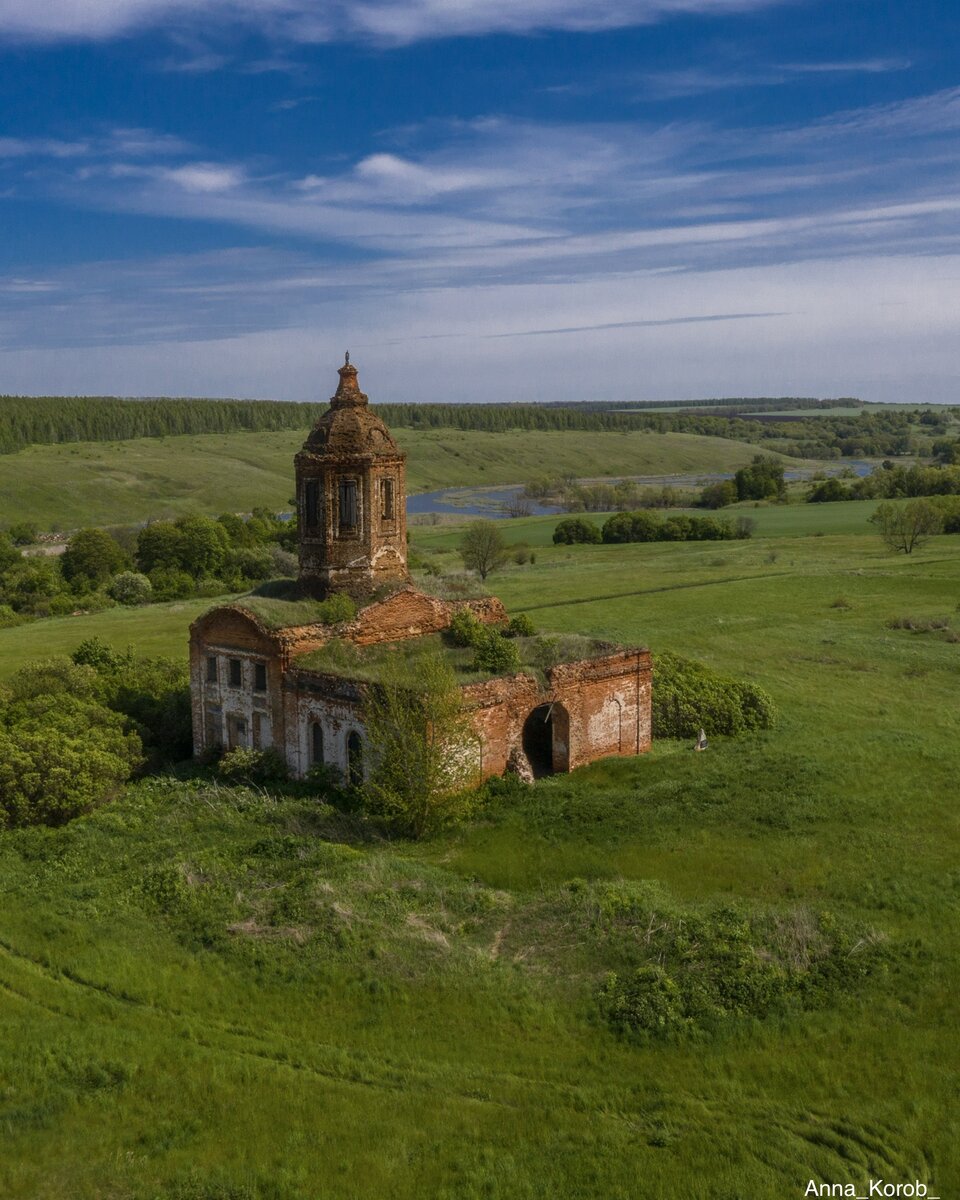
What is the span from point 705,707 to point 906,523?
5029 centimetres

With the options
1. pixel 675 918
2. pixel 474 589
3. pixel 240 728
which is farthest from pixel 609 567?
pixel 675 918

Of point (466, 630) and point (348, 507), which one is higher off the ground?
point (348, 507)

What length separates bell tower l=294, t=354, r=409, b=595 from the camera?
97.8ft

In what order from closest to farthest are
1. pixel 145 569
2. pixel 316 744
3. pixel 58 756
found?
1. pixel 58 756
2. pixel 316 744
3. pixel 145 569

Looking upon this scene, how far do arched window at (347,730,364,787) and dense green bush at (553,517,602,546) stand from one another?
67.8 meters

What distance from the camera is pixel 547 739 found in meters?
29.6

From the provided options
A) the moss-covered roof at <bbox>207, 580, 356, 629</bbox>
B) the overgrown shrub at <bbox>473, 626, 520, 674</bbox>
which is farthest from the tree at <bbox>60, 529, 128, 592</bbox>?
the overgrown shrub at <bbox>473, 626, 520, 674</bbox>

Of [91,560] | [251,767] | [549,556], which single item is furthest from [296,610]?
[549,556]

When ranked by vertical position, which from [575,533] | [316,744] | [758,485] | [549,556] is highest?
[758,485]

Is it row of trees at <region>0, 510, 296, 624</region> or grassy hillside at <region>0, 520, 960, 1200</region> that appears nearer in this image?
grassy hillside at <region>0, 520, 960, 1200</region>

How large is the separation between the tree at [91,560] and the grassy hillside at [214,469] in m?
42.2

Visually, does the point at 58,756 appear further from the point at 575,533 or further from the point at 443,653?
the point at 575,533

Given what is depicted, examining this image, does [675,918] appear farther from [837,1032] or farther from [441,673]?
[441,673]

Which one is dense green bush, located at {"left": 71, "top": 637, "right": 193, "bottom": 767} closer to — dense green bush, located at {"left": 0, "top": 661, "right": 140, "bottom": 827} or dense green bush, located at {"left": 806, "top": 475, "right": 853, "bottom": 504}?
dense green bush, located at {"left": 0, "top": 661, "right": 140, "bottom": 827}
